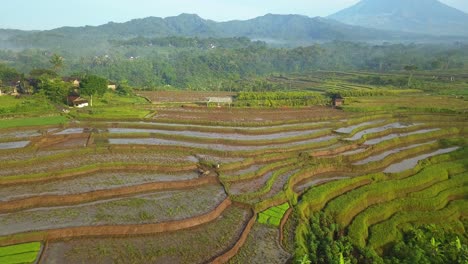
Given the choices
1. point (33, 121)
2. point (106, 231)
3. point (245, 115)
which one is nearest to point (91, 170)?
point (106, 231)

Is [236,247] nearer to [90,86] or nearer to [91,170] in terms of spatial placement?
[91,170]

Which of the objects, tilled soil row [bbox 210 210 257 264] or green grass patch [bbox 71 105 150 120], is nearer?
tilled soil row [bbox 210 210 257 264]

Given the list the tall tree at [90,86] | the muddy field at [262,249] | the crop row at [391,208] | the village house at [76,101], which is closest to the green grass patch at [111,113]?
the village house at [76,101]

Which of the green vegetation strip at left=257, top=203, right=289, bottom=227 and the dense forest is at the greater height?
the dense forest

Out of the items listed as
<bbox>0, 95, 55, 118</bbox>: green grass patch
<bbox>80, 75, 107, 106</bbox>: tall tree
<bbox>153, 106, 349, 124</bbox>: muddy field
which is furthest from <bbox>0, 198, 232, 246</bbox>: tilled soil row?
<bbox>80, 75, 107, 106</bbox>: tall tree

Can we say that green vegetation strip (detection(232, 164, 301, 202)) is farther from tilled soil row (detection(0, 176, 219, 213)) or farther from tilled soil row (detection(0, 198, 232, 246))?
tilled soil row (detection(0, 176, 219, 213))

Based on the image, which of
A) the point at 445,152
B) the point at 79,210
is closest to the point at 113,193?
the point at 79,210

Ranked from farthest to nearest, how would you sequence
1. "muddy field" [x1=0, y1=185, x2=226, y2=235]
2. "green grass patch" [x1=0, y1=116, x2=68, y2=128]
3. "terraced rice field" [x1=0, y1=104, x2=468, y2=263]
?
"green grass patch" [x1=0, y1=116, x2=68, y2=128] → "muddy field" [x1=0, y1=185, x2=226, y2=235] → "terraced rice field" [x1=0, y1=104, x2=468, y2=263]

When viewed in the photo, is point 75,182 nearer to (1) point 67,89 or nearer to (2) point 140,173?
(2) point 140,173
